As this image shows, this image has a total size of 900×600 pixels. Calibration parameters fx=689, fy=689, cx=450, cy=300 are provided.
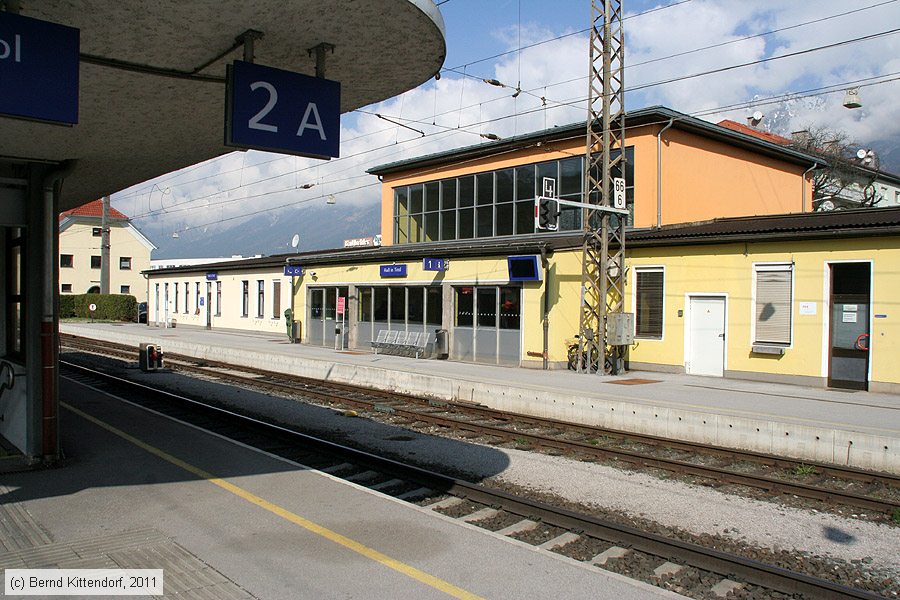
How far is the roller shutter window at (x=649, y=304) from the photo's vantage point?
18.8m

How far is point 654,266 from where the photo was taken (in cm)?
1878

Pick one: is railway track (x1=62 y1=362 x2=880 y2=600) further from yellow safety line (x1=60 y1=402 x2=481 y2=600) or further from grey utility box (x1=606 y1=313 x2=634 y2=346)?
grey utility box (x1=606 y1=313 x2=634 y2=346)

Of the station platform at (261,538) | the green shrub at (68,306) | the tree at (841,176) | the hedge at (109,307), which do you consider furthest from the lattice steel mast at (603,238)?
the green shrub at (68,306)

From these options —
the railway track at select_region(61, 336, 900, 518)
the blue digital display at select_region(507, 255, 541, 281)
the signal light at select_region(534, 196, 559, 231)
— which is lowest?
the railway track at select_region(61, 336, 900, 518)

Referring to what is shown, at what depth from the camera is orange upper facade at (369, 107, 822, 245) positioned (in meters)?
21.5

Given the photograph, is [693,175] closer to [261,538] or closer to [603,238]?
[603,238]

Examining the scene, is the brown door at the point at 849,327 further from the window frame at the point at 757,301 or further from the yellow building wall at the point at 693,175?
the yellow building wall at the point at 693,175

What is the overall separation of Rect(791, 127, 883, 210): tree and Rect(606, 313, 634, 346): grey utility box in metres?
19.8

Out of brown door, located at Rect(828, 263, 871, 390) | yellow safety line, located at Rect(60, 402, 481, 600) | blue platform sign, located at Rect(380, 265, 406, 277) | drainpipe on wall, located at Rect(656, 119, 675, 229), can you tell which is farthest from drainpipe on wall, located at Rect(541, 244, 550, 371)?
yellow safety line, located at Rect(60, 402, 481, 600)

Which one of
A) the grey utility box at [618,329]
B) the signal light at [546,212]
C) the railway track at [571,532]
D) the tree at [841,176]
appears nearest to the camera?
the railway track at [571,532]

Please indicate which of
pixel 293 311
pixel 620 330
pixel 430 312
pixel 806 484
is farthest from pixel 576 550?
pixel 293 311

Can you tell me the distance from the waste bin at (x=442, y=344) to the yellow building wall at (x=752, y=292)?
21.0 ft

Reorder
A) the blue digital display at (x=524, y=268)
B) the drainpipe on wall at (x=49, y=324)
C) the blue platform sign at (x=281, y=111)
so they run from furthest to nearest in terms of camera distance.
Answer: the blue digital display at (x=524, y=268)
the drainpipe on wall at (x=49, y=324)
the blue platform sign at (x=281, y=111)

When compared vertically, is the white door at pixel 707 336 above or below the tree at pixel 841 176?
below
